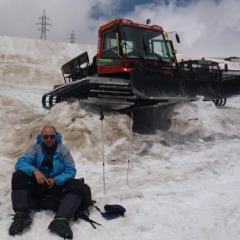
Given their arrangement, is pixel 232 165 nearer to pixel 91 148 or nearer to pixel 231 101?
pixel 91 148

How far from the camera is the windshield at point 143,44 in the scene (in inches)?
343

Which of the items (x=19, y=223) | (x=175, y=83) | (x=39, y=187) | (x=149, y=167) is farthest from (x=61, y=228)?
(x=175, y=83)

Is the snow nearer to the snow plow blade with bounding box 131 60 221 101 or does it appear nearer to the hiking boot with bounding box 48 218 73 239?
the hiking boot with bounding box 48 218 73 239

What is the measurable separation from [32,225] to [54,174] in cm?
64

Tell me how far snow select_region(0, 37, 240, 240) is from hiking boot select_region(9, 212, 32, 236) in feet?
0.23

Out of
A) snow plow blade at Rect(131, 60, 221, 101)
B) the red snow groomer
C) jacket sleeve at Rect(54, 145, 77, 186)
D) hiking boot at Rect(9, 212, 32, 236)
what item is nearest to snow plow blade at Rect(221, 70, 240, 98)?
the red snow groomer

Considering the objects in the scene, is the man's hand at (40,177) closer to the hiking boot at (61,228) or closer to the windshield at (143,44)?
the hiking boot at (61,228)

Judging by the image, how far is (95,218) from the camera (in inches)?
155

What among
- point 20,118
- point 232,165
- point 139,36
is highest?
point 139,36

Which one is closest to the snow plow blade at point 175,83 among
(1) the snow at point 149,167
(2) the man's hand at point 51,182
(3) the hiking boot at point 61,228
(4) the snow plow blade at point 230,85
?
(4) the snow plow blade at point 230,85

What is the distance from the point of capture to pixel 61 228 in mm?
3438

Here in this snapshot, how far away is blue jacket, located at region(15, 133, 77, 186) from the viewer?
3.96 meters

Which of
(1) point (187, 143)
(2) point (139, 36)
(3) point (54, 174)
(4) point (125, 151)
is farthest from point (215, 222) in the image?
(2) point (139, 36)

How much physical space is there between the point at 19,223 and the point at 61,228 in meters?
0.48
